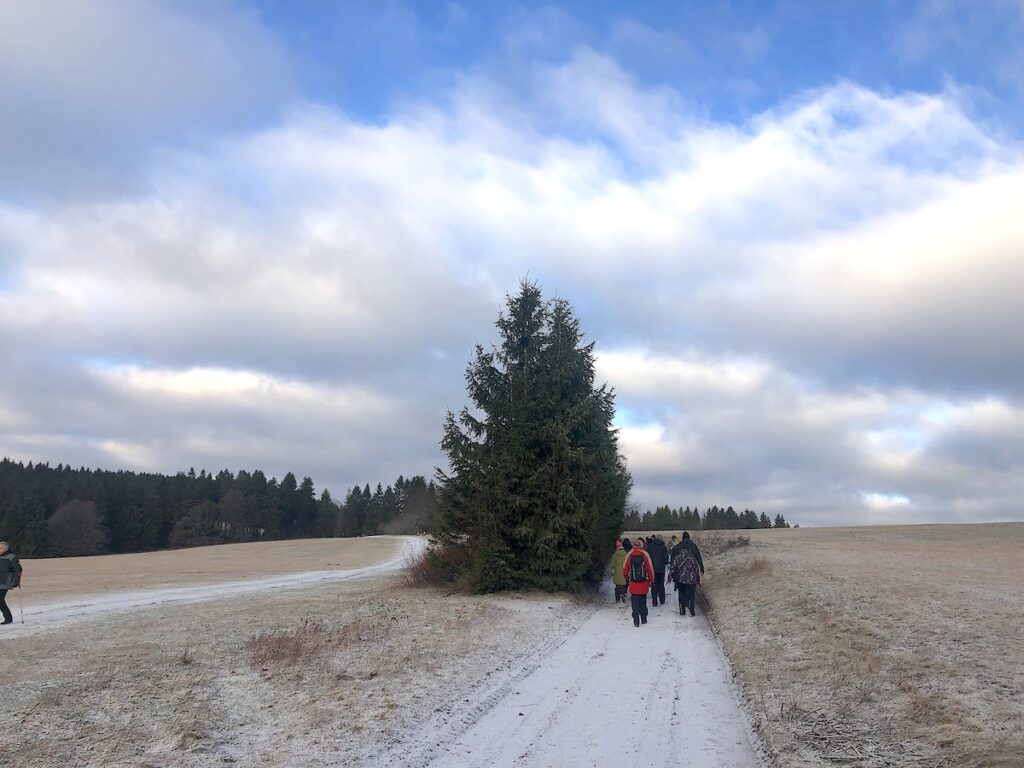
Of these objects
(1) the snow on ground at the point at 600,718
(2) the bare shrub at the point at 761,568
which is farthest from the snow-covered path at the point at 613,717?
(2) the bare shrub at the point at 761,568

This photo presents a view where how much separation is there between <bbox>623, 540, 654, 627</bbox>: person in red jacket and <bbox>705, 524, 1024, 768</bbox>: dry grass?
1.79m

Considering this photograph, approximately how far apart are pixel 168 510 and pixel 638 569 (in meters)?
115

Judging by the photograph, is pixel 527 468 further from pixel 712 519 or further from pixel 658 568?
pixel 712 519

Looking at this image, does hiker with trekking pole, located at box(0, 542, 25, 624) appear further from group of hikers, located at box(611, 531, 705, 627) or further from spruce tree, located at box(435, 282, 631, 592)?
group of hikers, located at box(611, 531, 705, 627)

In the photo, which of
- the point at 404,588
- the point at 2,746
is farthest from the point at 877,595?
the point at 2,746

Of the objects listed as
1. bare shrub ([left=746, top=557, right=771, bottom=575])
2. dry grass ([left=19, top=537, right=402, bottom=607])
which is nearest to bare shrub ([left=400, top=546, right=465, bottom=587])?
bare shrub ([left=746, top=557, right=771, bottom=575])

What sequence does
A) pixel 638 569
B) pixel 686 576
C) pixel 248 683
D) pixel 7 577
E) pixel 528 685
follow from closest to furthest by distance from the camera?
pixel 248 683 → pixel 528 685 → pixel 638 569 → pixel 686 576 → pixel 7 577

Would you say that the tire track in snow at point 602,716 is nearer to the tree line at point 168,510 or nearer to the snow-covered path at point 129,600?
the snow-covered path at point 129,600

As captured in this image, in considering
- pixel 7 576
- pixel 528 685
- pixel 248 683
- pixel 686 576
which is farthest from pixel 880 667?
pixel 7 576

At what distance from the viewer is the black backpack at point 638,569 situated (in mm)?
17109

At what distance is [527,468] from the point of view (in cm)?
2170

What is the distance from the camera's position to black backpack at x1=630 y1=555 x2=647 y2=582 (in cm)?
1711

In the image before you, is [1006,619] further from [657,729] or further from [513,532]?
[513,532]

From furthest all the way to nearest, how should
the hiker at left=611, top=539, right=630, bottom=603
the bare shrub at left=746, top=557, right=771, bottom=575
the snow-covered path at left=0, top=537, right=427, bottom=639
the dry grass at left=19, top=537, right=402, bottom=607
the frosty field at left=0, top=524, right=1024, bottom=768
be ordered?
the dry grass at left=19, top=537, right=402, bottom=607
the bare shrub at left=746, top=557, right=771, bottom=575
the hiker at left=611, top=539, right=630, bottom=603
the snow-covered path at left=0, top=537, right=427, bottom=639
the frosty field at left=0, top=524, right=1024, bottom=768
